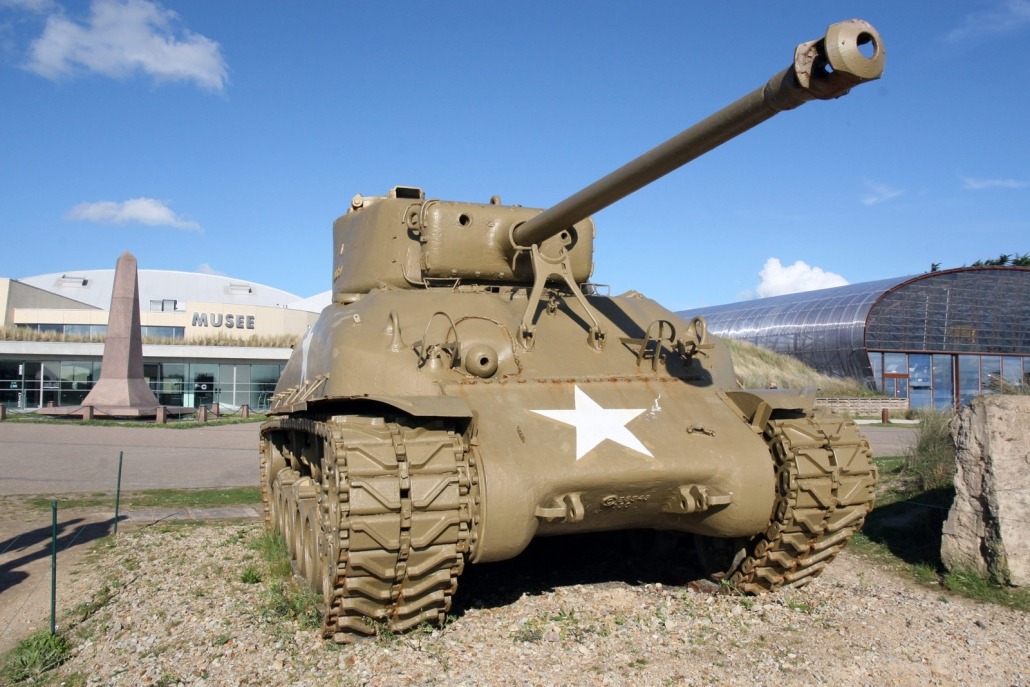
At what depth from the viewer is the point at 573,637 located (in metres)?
6.51

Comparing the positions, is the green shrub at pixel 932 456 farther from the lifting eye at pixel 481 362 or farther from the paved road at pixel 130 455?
the lifting eye at pixel 481 362

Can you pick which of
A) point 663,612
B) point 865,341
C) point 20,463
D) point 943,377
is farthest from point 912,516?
point 943,377

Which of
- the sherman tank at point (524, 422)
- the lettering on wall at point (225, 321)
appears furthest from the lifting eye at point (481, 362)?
the lettering on wall at point (225, 321)

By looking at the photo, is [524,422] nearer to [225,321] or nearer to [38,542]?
[38,542]

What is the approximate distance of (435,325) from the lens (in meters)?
7.32

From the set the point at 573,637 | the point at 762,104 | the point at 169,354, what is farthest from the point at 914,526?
the point at 169,354

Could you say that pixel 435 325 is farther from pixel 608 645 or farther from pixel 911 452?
pixel 911 452

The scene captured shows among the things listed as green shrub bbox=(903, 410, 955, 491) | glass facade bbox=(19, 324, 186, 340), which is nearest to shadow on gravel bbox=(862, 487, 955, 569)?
green shrub bbox=(903, 410, 955, 491)

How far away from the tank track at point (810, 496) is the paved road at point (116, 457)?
1089 centimetres

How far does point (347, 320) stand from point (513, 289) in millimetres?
1578

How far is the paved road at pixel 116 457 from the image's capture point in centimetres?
1554

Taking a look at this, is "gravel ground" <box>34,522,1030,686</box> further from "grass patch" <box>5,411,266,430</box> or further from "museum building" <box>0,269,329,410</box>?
"museum building" <box>0,269,329,410</box>

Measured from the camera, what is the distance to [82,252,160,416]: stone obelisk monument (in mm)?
27797

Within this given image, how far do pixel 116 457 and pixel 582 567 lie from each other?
13.6 m
